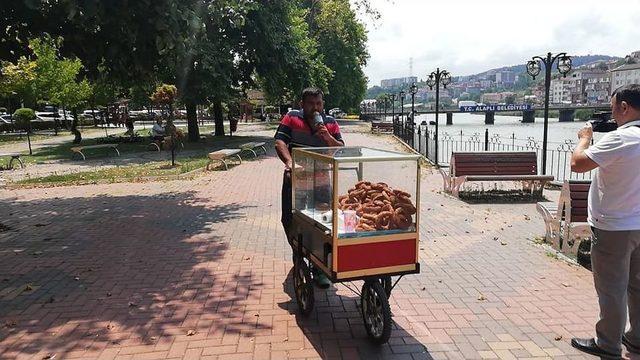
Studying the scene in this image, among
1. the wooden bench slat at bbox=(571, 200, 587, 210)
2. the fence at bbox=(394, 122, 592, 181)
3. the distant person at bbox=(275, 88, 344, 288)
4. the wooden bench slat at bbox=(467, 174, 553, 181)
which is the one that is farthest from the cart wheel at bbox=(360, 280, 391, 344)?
the fence at bbox=(394, 122, 592, 181)

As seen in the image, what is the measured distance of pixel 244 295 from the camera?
4750mm

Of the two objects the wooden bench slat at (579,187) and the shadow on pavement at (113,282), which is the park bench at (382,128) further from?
the wooden bench slat at (579,187)

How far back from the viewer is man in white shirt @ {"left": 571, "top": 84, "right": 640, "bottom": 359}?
300cm

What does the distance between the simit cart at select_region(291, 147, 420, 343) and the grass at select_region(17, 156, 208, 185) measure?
1037 cm

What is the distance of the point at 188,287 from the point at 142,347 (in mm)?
1297

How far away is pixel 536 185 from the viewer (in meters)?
10.1

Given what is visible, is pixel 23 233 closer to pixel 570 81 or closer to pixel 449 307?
pixel 449 307

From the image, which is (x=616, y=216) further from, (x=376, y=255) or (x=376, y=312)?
(x=376, y=312)

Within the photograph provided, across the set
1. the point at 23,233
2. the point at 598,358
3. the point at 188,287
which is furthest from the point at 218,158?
the point at 598,358

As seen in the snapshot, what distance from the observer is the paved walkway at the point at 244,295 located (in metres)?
3.70

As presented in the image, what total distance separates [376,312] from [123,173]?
41.0 ft

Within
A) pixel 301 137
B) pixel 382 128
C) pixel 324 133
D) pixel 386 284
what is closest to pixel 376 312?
pixel 386 284

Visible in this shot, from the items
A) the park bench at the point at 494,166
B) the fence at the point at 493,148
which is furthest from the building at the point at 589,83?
the park bench at the point at 494,166

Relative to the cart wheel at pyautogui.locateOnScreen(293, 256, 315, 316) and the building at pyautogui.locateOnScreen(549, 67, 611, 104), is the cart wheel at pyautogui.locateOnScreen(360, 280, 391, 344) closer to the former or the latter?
the cart wheel at pyautogui.locateOnScreen(293, 256, 315, 316)
